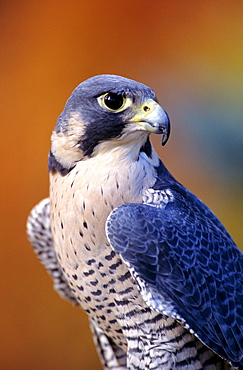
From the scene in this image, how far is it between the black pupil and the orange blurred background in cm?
159

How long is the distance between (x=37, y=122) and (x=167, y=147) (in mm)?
830

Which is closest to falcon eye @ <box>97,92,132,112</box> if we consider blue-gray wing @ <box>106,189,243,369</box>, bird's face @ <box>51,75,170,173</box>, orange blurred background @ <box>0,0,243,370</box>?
bird's face @ <box>51,75,170,173</box>

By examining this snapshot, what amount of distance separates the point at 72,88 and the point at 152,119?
174cm

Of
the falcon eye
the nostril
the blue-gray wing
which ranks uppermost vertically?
the falcon eye

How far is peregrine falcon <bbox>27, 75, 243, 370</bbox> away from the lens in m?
1.46

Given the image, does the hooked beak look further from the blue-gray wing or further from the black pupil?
the blue-gray wing

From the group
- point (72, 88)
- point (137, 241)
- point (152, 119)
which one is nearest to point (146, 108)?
point (152, 119)

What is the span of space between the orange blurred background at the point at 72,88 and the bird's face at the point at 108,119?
1.52m

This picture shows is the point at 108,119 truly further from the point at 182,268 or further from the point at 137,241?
the point at 182,268

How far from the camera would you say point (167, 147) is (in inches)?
125

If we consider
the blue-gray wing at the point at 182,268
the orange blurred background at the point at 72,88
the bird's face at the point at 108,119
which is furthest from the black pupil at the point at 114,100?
the orange blurred background at the point at 72,88

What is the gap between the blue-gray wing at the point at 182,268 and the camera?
1.45 m

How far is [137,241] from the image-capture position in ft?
4.78

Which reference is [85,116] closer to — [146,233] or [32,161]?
[146,233]
